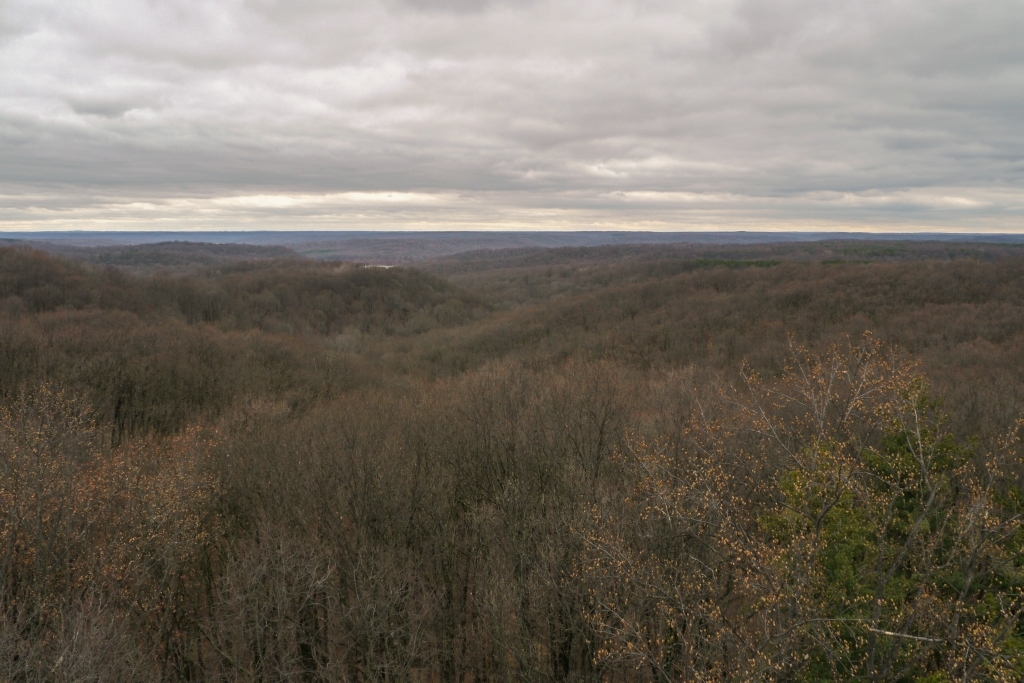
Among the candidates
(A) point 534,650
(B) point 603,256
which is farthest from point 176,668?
(B) point 603,256

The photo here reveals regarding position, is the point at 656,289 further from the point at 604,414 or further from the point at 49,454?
the point at 49,454

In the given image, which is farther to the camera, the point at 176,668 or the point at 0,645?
the point at 176,668

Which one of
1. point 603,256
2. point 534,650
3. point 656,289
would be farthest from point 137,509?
point 603,256

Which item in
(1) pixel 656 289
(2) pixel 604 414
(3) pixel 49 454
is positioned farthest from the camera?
(1) pixel 656 289

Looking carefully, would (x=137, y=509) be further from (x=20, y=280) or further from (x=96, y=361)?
(x=20, y=280)

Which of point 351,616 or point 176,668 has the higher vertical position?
point 351,616

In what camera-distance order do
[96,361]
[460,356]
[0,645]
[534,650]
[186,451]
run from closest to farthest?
[0,645]
[534,650]
[186,451]
[96,361]
[460,356]
